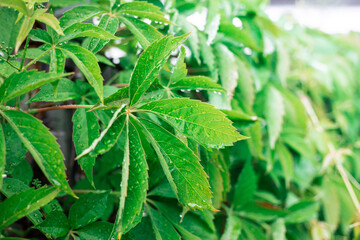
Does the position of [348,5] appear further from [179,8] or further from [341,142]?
[179,8]

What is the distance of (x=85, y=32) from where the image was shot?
362 mm

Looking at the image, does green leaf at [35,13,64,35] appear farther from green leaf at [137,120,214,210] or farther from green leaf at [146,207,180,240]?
green leaf at [146,207,180,240]

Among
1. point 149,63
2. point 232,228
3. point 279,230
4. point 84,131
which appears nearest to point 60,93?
point 84,131

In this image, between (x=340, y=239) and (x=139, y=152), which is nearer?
(x=139, y=152)

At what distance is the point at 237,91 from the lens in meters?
0.70

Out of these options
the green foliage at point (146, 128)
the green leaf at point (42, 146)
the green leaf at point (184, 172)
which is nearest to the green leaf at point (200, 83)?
the green foliage at point (146, 128)

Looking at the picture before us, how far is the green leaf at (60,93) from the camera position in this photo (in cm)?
41

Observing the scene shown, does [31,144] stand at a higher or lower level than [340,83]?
higher

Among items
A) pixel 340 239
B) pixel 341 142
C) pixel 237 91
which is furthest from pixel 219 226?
pixel 341 142

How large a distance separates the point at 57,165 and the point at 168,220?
0.26m

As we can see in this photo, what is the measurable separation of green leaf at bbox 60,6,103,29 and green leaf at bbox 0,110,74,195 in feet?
0.51

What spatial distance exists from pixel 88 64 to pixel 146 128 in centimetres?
11

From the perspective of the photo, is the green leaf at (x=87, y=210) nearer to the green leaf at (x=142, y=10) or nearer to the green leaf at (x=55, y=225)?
the green leaf at (x=55, y=225)

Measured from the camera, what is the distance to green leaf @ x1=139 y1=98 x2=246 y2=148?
358 mm
